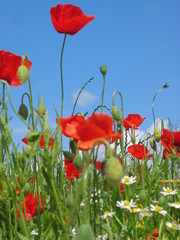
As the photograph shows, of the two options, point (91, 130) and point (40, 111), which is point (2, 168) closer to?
point (40, 111)

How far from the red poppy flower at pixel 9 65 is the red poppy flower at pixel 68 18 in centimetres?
23

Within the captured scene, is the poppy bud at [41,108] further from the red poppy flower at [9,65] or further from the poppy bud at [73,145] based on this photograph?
the red poppy flower at [9,65]

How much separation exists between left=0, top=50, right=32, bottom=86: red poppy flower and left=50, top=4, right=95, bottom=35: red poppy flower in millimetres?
234

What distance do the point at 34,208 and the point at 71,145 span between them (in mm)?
401

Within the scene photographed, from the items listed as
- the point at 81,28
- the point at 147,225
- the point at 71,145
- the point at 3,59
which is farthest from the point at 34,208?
the point at 81,28

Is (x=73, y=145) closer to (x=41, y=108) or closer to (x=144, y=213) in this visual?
(x=41, y=108)

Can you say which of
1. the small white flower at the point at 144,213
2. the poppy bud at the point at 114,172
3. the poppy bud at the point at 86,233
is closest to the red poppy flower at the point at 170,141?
the small white flower at the point at 144,213

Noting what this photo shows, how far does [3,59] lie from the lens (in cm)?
183

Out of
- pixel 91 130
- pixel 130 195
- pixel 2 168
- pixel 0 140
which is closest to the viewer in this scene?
pixel 91 130

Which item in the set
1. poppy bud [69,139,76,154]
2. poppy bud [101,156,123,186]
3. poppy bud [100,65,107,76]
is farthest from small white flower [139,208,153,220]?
poppy bud [101,156,123,186]

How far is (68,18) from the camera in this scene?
179 centimetres

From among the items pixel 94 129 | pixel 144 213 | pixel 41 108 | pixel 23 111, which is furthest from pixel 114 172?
pixel 144 213

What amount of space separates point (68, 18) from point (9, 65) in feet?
1.13

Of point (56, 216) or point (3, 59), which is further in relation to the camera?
point (3, 59)
